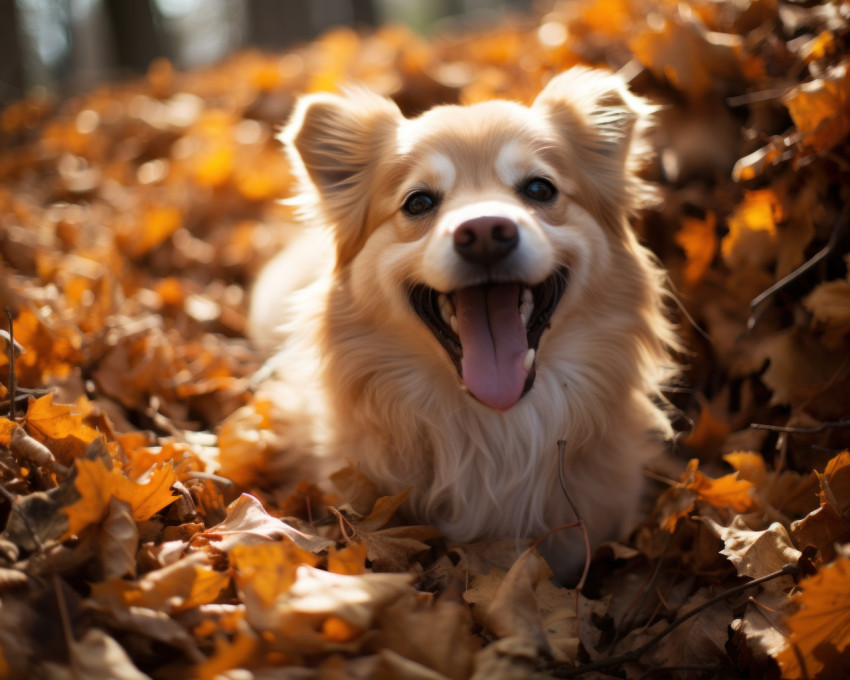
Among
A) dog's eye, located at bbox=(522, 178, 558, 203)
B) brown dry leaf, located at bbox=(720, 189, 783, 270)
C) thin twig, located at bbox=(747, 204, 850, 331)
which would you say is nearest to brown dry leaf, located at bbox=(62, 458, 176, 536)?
dog's eye, located at bbox=(522, 178, 558, 203)

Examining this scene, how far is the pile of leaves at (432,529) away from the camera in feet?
4.84

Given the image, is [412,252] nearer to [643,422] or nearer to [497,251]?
[497,251]

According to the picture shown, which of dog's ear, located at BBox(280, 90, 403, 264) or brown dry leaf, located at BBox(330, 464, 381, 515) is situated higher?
dog's ear, located at BBox(280, 90, 403, 264)

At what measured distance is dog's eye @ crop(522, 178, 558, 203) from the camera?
241 centimetres

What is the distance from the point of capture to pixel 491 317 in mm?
2244

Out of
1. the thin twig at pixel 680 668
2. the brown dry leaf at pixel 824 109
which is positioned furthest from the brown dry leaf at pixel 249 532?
the brown dry leaf at pixel 824 109

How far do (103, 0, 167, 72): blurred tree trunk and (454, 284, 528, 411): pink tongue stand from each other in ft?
35.6

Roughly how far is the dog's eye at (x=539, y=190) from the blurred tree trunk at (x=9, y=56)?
7.92m

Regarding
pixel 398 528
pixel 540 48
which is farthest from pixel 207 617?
pixel 540 48

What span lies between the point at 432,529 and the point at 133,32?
11.3 meters

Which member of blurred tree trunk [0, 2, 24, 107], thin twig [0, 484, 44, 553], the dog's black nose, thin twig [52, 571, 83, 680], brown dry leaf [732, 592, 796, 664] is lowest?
brown dry leaf [732, 592, 796, 664]

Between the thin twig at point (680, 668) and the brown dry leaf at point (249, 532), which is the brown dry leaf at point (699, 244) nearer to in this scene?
the thin twig at point (680, 668)

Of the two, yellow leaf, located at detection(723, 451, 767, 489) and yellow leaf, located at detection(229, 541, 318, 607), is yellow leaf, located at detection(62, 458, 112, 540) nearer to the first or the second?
yellow leaf, located at detection(229, 541, 318, 607)

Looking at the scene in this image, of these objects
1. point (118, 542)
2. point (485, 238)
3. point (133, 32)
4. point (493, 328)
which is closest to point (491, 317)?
point (493, 328)
